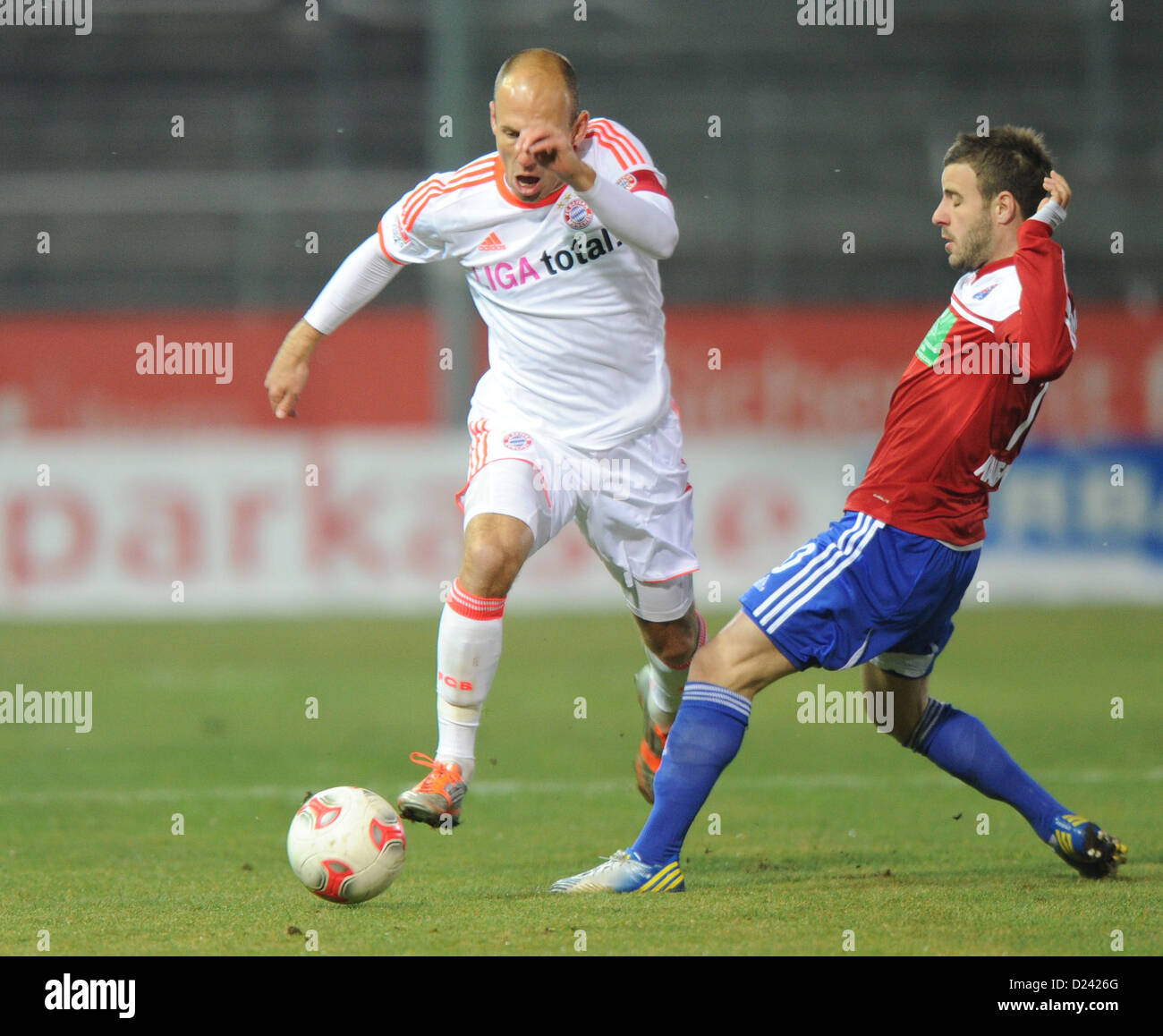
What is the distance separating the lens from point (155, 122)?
19547 mm

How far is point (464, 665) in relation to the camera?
5.03 metres

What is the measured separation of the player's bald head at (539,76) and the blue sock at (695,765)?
181 centimetres

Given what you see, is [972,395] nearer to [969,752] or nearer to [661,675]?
[969,752]

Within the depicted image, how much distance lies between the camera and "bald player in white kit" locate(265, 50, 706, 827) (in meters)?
5.03

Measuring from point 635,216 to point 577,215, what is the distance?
1.62 ft

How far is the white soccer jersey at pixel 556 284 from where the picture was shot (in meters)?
5.31

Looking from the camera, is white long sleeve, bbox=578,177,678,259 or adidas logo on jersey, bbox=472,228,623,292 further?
adidas logo on jersey, bbox=472,228,623,292

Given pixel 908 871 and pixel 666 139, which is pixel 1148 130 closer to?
pixel 666 139

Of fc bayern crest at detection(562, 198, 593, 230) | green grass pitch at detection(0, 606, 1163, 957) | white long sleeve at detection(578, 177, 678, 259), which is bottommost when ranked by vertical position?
green grass pitch at detection(0, 606, 1163, 957)

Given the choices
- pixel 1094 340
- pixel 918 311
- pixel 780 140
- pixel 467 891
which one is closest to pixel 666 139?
pixel 780 140

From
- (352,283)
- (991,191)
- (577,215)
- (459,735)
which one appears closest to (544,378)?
(577,215)

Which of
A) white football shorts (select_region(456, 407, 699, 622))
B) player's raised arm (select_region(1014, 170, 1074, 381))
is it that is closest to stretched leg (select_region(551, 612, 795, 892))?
white football shorts (select_region(456, 407, 699, 622))

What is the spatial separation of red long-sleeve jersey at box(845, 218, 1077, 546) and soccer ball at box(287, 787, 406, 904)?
1685 millimetres

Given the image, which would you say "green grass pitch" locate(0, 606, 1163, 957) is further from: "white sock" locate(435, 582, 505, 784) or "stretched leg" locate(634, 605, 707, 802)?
"white sock" locate(435, 582, 505, 784)
